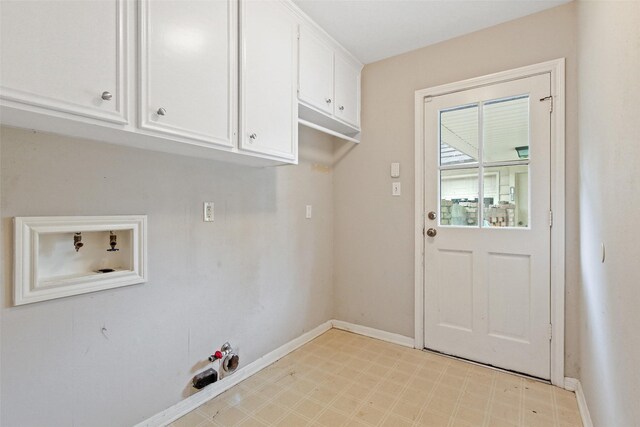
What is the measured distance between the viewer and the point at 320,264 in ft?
9.43

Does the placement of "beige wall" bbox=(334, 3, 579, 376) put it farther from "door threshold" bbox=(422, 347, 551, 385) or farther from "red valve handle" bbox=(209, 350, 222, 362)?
"red valve handle" bbox=(209, 350, 222, 362)

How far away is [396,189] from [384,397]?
1521 millimetres

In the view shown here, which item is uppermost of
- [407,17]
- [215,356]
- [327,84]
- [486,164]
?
[407,17]

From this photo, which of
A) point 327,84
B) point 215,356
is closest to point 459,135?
point 327,84

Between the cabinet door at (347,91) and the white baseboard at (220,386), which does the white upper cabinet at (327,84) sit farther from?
the white baseboard at (220,386)

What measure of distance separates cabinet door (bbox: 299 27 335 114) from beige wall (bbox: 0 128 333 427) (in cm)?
52

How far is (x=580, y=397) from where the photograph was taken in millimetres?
1849

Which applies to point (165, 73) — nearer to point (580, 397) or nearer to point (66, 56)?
point (66, 56)

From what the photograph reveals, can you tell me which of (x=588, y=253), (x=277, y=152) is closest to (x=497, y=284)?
(x=588, y=253)

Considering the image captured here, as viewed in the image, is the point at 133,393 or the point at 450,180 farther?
the point at 450,180

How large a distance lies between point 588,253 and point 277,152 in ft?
5.78

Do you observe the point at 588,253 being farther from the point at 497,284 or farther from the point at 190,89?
the point at 190,89

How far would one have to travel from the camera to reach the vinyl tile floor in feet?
5.57

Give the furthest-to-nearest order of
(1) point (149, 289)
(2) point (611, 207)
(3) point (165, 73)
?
(1) point (149, 289), (3) point (165, 73), (2) point (611, 207)
